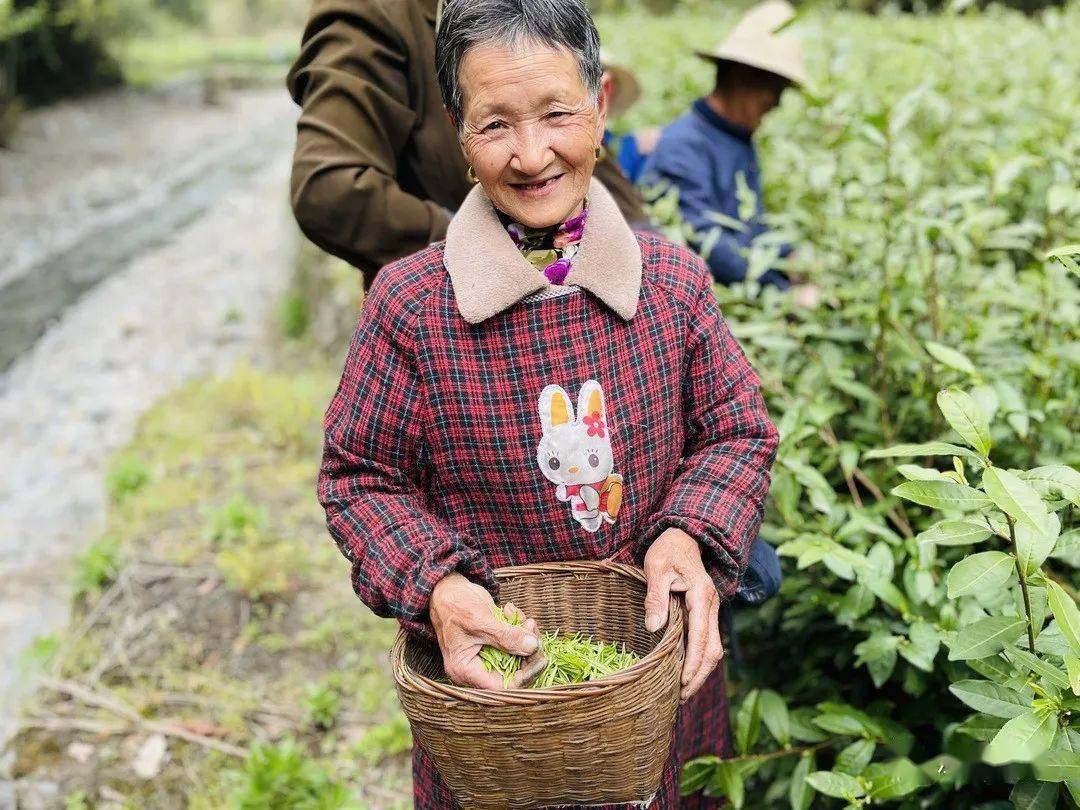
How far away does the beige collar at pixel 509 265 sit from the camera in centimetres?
152

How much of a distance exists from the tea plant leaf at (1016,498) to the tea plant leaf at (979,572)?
119 mm

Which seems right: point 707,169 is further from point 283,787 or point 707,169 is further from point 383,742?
point 283,787

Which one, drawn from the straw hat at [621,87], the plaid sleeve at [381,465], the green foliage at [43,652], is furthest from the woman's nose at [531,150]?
the green foliage at [43,652]

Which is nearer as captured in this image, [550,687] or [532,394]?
[550,687]

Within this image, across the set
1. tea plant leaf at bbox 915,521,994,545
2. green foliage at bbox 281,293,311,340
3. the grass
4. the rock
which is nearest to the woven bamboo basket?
tea plant leaf at bbox 915,521,994,545

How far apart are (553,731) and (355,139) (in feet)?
3.96

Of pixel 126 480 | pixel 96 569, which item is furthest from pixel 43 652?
pixel 126 480

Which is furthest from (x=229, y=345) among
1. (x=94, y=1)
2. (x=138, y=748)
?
(x=94, y=1)

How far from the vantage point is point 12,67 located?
1605cm

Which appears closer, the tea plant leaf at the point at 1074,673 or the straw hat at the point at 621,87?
the tea plant leaf at the point at 1074,673

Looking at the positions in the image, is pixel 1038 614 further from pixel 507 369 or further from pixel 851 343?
pixel 851 343

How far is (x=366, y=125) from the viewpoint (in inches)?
78.2

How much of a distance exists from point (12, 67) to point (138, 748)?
1613cm

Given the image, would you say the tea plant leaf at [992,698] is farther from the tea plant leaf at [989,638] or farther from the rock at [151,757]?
the rock at [151,757]
